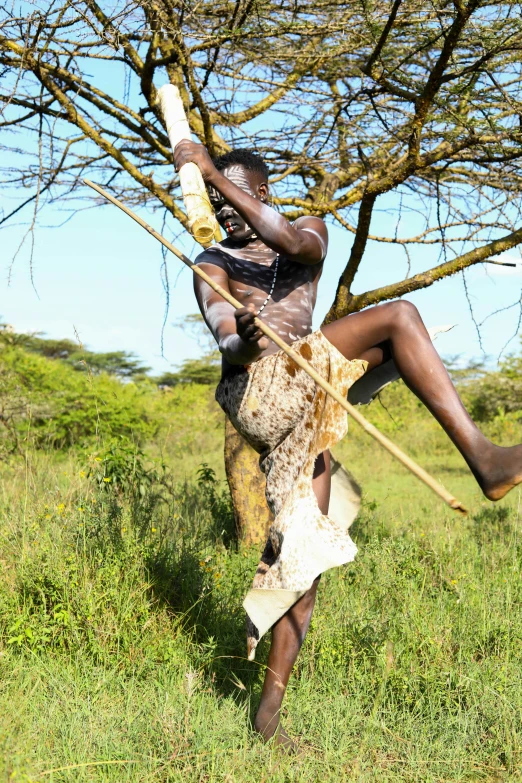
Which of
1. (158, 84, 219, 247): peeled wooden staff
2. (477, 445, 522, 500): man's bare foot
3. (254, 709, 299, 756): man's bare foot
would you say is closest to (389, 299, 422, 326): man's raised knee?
(477, 445, 522, 500): man's bare foot

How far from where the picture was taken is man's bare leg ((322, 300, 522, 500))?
2.35 meters

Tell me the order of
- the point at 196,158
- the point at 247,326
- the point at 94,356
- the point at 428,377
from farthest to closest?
the point at 94,356
the point at 196,158
the point at 428,377
the point at 247,326

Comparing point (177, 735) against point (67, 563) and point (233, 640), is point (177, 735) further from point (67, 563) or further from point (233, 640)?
point (67, 563)

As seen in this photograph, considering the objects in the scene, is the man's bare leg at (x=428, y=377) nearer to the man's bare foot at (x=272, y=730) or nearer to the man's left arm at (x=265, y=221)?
the man's left arm at (x=265, y=221)

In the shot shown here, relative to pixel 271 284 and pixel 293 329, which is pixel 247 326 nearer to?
pixel 293 329

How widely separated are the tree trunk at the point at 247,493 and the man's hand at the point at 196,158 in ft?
8.63

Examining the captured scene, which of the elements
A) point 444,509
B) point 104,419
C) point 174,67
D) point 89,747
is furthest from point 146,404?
point 89,747

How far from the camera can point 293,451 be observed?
2.63 metres

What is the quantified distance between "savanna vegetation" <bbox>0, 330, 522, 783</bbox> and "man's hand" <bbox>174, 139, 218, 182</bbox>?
1.33 m

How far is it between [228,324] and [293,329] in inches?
11.4

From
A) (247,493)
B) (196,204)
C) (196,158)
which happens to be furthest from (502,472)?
(247,493)

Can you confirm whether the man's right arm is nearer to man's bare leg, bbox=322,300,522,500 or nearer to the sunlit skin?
the sunlit skin

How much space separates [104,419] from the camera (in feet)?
39.0

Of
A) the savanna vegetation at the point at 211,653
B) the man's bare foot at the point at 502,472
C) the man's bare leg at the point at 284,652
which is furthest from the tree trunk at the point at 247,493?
the man's bare foot at the point at 502,472
